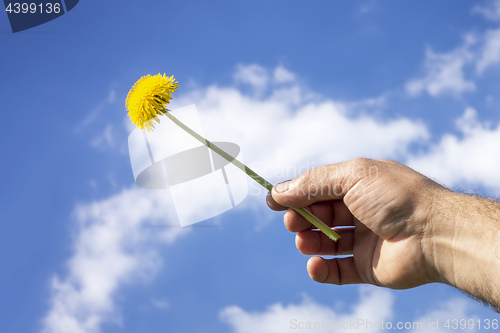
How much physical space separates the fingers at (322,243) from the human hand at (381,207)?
0.09 m

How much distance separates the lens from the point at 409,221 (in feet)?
7.54

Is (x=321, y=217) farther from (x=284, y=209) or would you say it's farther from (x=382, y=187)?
(x=382, y=187)

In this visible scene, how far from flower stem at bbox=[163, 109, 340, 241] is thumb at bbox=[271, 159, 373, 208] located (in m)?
0.07

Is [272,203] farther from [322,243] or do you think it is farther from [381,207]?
[381,207]

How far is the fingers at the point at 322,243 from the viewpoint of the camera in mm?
2863

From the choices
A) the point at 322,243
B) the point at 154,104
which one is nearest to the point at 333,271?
the point at 322,243

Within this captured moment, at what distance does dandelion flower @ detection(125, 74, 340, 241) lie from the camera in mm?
2354

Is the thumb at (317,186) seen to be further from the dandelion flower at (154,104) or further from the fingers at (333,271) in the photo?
the fingers at (333,271)

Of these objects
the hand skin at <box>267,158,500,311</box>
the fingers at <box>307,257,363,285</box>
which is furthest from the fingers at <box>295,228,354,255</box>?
the hand skin at <box>267,158,500,311</box>

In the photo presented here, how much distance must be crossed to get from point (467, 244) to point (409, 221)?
32 centimetres

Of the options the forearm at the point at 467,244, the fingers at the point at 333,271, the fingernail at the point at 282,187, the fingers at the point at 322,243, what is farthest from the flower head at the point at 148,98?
the forearm at the point at 467,244

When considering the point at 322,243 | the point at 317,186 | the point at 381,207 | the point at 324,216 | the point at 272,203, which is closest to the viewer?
the point at 381,207

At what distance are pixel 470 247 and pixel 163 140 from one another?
286 centimetres

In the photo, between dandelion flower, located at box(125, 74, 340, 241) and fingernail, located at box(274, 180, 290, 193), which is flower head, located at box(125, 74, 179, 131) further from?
fingernail, located at box(274, 180, 290, 193)
